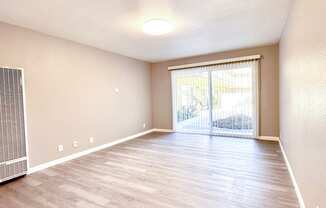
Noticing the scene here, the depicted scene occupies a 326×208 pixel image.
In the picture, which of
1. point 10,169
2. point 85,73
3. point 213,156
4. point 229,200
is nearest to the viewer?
point 229,200

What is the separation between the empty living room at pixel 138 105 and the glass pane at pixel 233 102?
0.03 meters

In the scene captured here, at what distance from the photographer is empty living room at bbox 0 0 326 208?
2018 millimetres

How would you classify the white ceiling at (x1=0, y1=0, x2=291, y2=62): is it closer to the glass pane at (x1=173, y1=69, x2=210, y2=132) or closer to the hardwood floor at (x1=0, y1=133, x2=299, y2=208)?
the glass pane at (x1=173, y1=69, x2=210, y2=132)

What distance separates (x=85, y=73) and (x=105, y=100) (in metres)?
0.83

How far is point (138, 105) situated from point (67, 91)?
2.40 metres

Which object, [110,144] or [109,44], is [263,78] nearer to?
[109,44]

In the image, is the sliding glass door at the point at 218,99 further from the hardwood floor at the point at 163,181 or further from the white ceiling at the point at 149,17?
the hardwood floor at the point at 163,181

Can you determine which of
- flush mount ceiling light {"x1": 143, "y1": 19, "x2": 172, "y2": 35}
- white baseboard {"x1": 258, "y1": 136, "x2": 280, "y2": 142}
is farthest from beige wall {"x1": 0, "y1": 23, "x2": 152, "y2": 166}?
white baseboard {"x1": 258, "y1": 136, "x2": 280, "y2": 142}

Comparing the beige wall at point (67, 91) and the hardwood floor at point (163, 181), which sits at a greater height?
the beige wall at point (67, 91)

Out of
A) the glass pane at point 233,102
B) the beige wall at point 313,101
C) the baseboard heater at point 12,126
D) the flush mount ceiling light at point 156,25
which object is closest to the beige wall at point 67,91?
the baseboard heater at point 12,126

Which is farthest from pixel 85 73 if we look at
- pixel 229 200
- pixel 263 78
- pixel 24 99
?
pixel 263 78

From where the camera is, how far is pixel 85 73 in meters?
3.95

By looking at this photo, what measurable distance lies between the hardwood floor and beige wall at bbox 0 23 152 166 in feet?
1.84

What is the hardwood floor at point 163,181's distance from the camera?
207 centimetres
